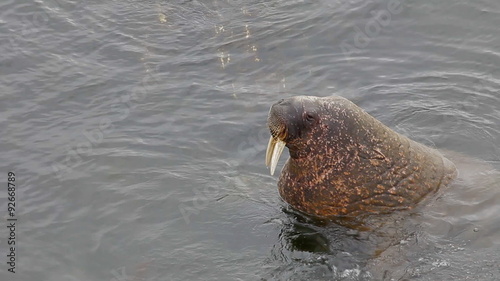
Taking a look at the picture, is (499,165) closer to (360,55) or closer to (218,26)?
(360,55)

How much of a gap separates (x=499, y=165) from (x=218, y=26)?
6.04 meters

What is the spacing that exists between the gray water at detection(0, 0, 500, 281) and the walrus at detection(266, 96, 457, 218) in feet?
0.92

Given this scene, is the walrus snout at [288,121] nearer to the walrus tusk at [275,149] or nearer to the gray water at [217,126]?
the walrus tusk at [275,149]

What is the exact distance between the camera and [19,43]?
13992 mm

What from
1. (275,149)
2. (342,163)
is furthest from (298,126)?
(342,163)

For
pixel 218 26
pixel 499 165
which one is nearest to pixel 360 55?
pixel 218 26

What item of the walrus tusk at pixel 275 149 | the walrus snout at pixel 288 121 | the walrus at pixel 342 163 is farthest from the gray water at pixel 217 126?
the walrus snout at pixel 288 121

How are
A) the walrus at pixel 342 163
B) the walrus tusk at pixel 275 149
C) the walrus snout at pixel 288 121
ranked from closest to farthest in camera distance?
the walrus snout at pixel 288 121, the walrus tusk at pixel 275 149, the walrus at pixel 342 163

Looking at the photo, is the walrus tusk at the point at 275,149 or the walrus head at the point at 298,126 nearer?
the walrus head at the point at 298,126

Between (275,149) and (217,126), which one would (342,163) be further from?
(217,126)

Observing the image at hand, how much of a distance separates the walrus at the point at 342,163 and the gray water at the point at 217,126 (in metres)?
0.28

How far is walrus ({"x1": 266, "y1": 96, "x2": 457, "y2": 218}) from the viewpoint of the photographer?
351 inches

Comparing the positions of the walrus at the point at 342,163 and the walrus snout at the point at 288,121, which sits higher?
the walrus snout at the point at 288,121

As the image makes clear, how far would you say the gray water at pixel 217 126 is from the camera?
28.6 ft
